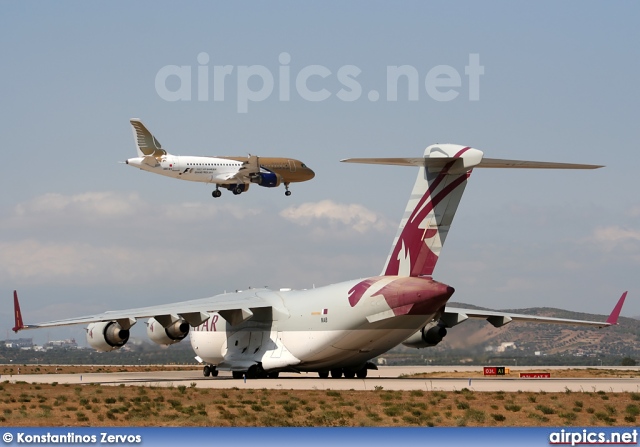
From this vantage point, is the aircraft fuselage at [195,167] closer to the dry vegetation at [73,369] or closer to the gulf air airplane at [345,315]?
the dry vegetation at [73,369]

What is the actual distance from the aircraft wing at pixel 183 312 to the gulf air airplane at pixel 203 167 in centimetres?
1891

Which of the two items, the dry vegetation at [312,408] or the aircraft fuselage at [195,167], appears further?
the aircraft fuselage at [195,167]

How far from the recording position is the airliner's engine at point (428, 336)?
3869 cm

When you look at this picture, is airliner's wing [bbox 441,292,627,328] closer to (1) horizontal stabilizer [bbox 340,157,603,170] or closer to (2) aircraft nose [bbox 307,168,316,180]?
(1) horizontal stabilizer [bbox 340,157,603,170]

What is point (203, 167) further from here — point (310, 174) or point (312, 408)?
point (312, 408)

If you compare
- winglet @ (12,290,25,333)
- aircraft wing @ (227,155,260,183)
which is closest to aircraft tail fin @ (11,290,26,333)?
winglet @ (12,290,25,333)

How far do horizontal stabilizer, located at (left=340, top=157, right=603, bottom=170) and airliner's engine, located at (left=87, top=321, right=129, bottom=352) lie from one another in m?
11.6

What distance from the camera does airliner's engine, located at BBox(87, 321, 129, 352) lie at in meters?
37.2

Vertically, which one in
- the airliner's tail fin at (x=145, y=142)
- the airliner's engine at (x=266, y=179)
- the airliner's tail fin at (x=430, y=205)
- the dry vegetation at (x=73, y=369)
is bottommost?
the dry vegetation at (x=73, y=369)

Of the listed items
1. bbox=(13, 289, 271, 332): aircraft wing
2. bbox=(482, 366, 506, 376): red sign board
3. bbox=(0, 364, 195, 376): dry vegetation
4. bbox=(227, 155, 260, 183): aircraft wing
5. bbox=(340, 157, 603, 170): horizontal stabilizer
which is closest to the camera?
bbox=(340, 157, 603, 170): horizontal stabilizer

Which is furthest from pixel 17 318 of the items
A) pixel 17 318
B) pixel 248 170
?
pixel 248 170

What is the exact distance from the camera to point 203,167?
58.7 meters

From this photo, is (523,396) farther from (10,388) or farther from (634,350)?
(634,350)

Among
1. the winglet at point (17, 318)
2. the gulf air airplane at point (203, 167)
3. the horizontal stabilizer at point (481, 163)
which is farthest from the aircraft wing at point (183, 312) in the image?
the gulf air airplane at point (203, 167)
